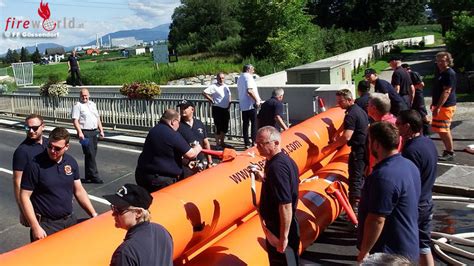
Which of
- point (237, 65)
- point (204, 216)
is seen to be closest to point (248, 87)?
point (204, 216)

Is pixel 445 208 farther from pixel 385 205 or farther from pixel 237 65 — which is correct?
pixel 237 65

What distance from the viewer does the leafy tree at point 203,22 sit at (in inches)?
2096

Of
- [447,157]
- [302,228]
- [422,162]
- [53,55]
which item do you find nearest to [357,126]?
[302,228]

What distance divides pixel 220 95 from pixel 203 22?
50649 millimetres

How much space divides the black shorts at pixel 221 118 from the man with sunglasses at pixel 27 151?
626cm

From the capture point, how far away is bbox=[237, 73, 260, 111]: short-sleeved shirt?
1088cm

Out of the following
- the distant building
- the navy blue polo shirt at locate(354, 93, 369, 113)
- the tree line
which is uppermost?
the distant building

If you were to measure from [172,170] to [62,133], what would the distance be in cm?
151

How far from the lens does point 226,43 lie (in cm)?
3994

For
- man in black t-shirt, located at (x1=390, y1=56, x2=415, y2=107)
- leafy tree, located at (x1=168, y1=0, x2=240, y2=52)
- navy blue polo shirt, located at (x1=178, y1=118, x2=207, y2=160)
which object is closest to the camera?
navy blue polo shirt, located at (x1=178, y1=118, x2=207, y2=160)

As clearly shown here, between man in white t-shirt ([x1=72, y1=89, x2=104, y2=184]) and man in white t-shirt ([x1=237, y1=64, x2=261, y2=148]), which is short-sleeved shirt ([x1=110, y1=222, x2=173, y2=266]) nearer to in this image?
man in white t-shirt ([x1=72, y1=89, x2=104, y2=184])

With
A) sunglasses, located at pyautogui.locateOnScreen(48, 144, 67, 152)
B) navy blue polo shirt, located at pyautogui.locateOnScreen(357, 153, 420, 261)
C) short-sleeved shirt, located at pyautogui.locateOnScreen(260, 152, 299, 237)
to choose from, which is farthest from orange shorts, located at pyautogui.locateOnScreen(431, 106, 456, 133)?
sunglasses, located at pyautogui.locateOnScreen(48, 144, 67, 152)

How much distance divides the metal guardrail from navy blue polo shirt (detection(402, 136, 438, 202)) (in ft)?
22.0

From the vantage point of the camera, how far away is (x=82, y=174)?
1070 centimetres
